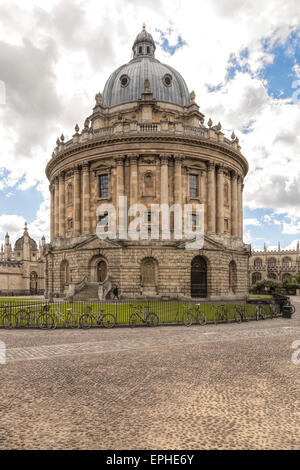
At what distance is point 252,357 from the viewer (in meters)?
10.5

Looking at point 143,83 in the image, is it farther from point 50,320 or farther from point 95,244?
point 50,320

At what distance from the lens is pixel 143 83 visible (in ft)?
140

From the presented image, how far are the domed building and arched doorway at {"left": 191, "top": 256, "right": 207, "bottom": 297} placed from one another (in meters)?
0.10

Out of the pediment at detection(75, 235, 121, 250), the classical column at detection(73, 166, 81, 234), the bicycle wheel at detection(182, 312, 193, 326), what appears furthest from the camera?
the classical column at detection(73, 166, 81, 234)

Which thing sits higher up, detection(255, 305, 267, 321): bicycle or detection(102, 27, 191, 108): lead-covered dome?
detection(102, 27, 191, 108): lead-covered dome

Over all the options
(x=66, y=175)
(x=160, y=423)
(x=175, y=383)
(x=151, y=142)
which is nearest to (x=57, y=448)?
(x=160, y=423)

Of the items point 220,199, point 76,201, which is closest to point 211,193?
point 220,199

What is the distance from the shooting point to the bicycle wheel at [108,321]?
54.2 ft

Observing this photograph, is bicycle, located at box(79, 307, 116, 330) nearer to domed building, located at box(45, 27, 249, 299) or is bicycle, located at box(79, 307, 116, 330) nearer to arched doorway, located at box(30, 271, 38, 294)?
domed building, located at box(45, 27, 249, 299)

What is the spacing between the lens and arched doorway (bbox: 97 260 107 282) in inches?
1341

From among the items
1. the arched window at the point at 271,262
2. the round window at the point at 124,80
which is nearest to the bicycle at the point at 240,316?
the round window at the point at 124,80

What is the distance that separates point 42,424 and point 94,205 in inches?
1238

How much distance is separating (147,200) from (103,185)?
540 centimetres

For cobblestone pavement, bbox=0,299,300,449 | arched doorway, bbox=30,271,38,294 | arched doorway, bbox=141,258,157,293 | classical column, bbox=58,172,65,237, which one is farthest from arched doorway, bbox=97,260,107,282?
arched doorway, bbox=30,271,38,294
